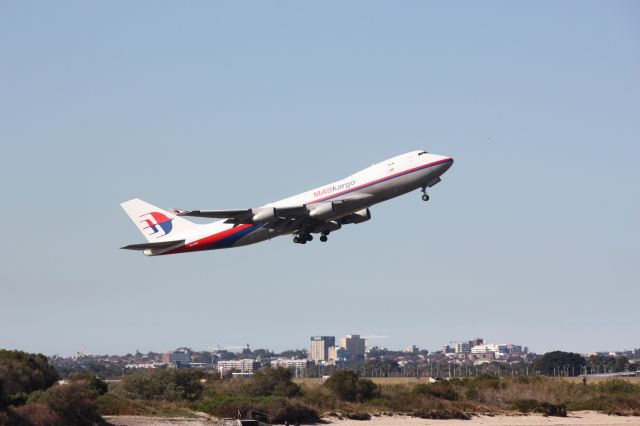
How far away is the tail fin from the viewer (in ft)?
234

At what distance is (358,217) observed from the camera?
67.2 m

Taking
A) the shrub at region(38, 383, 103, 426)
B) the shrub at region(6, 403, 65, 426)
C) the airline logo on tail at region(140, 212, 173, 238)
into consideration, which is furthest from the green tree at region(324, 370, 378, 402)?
the shrub at region(6, 403, 65, 426)

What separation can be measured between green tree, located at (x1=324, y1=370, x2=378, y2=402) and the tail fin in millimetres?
15054

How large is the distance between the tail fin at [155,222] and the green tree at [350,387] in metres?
15.1

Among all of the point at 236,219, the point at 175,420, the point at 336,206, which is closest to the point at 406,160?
the point at 336,206

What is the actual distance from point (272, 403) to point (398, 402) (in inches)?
448

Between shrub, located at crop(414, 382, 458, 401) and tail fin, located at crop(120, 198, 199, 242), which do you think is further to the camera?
shrub, located at crop(414, 382, 458, 401)

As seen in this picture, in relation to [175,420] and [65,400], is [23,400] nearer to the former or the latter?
Result: [65,400]

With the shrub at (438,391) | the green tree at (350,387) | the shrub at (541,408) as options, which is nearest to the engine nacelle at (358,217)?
the green tree at (350,387)

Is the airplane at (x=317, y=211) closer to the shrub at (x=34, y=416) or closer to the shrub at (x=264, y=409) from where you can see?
the shrub at (x=264, y=409)

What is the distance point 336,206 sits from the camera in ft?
200

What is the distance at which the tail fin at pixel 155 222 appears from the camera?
71375 millimetres

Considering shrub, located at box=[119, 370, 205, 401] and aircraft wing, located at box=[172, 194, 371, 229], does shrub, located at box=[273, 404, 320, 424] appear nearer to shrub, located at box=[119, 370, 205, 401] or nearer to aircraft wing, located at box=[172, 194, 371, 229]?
shrub, located at box=[119, 370, 205, 401]

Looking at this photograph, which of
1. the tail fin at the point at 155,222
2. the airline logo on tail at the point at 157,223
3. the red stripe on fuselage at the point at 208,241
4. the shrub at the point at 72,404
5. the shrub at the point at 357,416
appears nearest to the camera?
the shrub at the point at 72,404
